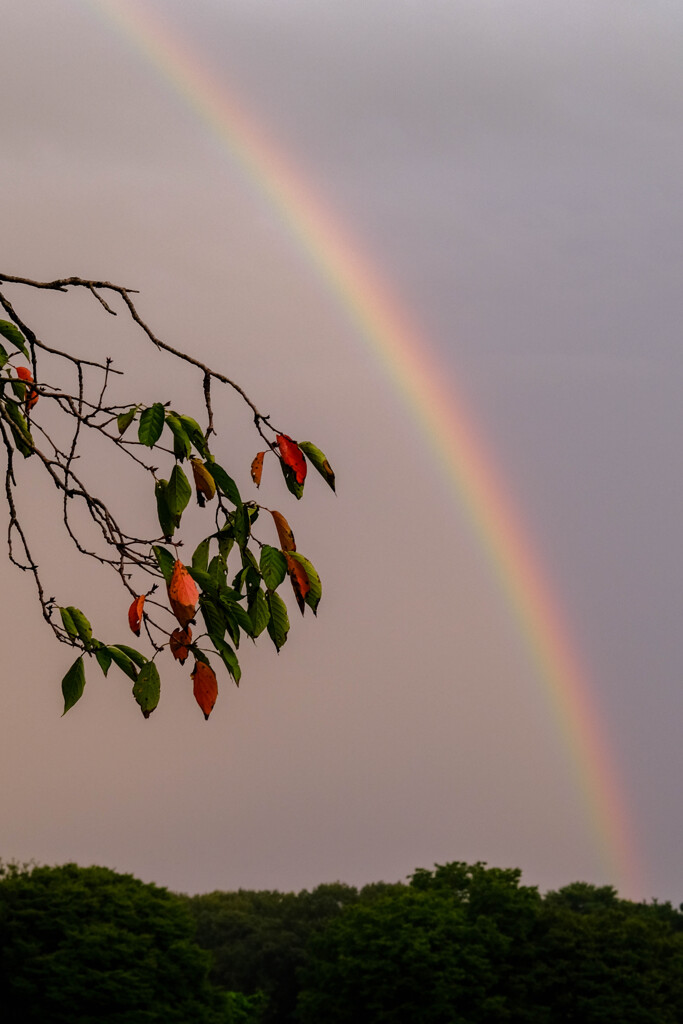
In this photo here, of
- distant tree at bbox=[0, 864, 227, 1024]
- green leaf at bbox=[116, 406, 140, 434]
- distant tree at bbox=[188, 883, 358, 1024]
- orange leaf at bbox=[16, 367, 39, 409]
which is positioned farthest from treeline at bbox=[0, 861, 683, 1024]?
green leaf at bbox=[116, 406, 140, 434]

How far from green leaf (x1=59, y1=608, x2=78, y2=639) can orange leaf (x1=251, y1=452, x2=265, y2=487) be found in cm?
68

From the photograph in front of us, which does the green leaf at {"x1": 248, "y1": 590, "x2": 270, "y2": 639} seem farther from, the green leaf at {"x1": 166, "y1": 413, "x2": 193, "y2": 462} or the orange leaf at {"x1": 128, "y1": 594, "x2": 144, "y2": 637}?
the green leaf at {"x1": 166, "y1": 413, "x2": 193, "y2": 462}

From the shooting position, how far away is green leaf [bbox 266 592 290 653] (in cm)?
329

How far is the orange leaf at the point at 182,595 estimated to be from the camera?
9.61 ft

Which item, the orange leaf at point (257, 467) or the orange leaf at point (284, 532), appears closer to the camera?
the orange leaf at point (284, 532)

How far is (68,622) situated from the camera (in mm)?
3281

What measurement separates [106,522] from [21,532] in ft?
1.72

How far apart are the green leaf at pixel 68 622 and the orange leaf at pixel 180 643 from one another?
25 centimetres

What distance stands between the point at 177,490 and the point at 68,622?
0.42 metres

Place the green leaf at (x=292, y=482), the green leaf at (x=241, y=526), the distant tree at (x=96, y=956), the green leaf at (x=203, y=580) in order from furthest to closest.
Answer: the distant tree at (x=96, y=956)
the green leaf at (x=292, y=482)
the green leaf at (x=241, y=526)
the green leaf at (x=203, y=580)

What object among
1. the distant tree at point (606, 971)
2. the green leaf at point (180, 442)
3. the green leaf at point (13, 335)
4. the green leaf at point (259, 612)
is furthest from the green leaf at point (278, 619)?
the distant tree at point (606, 971)

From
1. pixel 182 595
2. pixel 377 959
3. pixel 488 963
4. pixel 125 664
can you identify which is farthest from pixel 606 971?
pixel 182 595

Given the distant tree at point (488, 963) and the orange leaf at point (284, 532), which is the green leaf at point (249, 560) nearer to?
the orange leaf at point (284, 532)

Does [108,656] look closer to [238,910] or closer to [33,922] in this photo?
[33,922]
